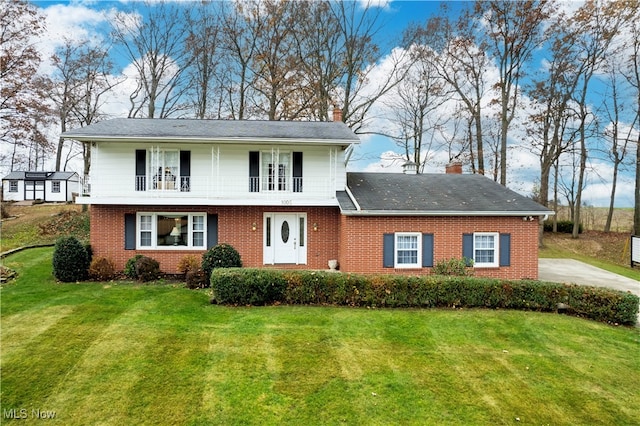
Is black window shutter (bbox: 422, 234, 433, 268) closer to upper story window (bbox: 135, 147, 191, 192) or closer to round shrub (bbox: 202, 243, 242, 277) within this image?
round shrub (bbox: 202, 243, 242, 277)

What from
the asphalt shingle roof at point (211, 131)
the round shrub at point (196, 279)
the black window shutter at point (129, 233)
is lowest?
the round shrub at point (196, 279)

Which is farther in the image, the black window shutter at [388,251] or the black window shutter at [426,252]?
the black window shutter at [426,252]

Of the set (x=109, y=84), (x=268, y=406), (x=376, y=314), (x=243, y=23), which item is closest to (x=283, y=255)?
(x=376, y=314)

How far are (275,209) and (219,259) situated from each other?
3.22m

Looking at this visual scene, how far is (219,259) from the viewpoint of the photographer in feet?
40.1

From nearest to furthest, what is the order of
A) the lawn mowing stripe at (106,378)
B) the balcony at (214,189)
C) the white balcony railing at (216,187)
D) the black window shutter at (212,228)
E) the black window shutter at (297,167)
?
the lawn mowing stripe at (106,378) < the balcony at (214,189) < the white balcony railing at (216,187) < the black window shutter at (212,228) < the black window shutter at (297,167)

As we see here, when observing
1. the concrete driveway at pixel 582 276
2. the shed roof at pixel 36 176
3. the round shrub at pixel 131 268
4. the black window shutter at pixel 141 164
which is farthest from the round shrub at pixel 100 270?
the shed roof at pixel 36 176

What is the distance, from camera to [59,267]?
12.1 meters

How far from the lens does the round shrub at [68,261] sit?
12.1 metres

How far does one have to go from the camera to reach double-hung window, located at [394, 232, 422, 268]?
13.0 metres

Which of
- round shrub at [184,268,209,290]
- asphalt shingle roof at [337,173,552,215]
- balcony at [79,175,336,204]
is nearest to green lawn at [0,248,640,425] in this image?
round shrub at [184,268,209,290]

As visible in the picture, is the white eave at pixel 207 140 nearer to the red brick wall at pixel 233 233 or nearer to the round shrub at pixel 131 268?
the red brick wall at pixel 233 233

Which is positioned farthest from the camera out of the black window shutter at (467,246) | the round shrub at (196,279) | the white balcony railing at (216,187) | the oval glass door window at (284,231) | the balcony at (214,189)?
the oval glass door window at (284,231)

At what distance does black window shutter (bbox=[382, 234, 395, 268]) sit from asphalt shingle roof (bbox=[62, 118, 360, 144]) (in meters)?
3.99
